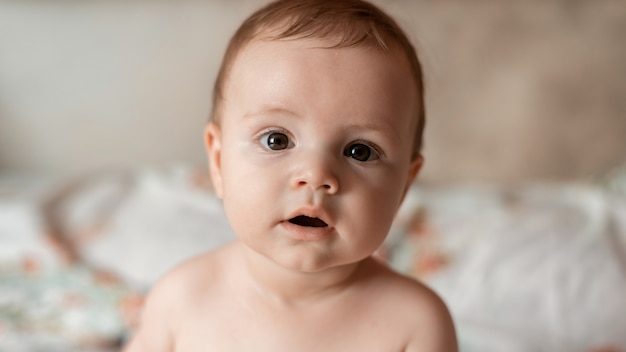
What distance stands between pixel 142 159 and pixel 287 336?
3.80 feet

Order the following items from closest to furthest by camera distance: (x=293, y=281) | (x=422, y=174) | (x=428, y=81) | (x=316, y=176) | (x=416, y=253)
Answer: (x=316, y=176) → (x=293, y=281) → (x=416, y=253) → (x=428, y=81) → (x=422, y=174)

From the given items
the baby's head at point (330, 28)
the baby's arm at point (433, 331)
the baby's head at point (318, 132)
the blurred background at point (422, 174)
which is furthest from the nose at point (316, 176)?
the blurred background at point (422, 174)

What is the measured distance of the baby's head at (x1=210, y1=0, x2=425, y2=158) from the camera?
27.6 inches

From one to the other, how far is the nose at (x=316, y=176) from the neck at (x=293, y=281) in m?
0.13

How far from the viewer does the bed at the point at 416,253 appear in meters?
1.25

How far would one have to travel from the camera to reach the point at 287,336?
792 mm

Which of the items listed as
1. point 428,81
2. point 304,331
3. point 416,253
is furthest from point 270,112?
point 428,81

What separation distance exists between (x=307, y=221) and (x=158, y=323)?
0.26 meters

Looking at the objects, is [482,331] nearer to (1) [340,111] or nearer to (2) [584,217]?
(2) [584,217]

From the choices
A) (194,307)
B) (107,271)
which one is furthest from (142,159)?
(194,307)

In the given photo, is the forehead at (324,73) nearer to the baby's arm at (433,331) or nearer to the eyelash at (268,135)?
the eyelash at (268,135)

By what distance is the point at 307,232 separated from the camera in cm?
68

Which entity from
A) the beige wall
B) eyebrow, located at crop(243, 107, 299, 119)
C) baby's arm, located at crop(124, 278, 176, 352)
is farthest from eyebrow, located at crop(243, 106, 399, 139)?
the beige wall

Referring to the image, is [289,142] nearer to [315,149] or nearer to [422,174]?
[315,149]
